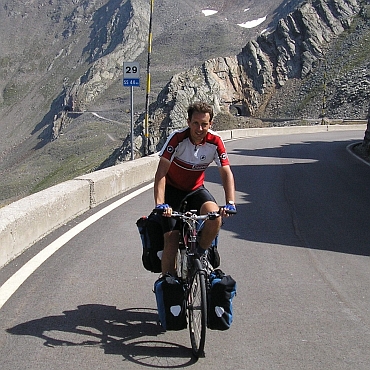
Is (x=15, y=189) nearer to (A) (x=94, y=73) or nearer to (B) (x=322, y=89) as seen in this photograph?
(B) (x=322, y=89)

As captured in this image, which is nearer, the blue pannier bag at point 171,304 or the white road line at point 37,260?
the blue pannier bag at point 171,304

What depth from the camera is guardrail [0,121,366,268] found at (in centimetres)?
721

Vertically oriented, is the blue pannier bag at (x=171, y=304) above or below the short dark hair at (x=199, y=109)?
below

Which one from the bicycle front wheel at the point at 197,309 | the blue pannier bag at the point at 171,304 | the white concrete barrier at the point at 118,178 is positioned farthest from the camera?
the white concrete barrier at the point at 118,178

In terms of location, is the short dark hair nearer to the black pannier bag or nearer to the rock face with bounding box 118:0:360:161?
the black pannier bag

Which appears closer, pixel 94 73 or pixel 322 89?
pixel 322 89

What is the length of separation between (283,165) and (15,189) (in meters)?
47.1

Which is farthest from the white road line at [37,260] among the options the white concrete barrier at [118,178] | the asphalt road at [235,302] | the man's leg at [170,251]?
the man's leg at [170,251]

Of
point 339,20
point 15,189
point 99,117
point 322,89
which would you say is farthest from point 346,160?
point 99,117

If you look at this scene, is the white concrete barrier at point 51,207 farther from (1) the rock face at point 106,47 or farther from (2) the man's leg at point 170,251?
(1) the rock face at point 106,47

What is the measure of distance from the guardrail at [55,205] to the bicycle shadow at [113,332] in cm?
168

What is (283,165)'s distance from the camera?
20.5 meters

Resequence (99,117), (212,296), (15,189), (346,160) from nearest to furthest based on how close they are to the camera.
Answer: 1. (212,296)
2. (346,160)
3. (15,189)
4. (99,117)

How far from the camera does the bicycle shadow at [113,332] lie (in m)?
4.73
